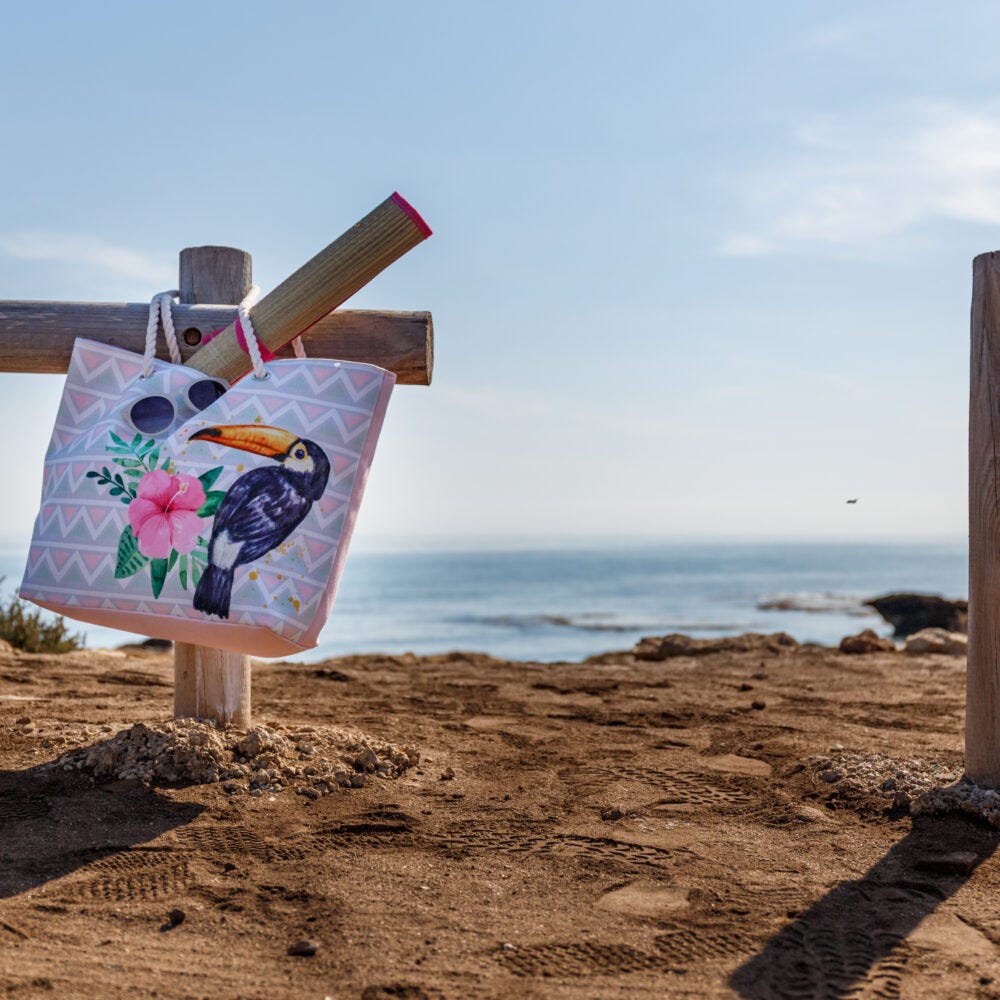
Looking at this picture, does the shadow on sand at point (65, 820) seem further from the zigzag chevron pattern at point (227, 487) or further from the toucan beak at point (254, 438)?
the toucan beak at point (254, 438)

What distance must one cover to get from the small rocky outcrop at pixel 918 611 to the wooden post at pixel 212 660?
716 inches

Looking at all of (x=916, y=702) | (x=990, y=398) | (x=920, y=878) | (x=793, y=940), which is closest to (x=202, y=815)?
(x=793, y=940)

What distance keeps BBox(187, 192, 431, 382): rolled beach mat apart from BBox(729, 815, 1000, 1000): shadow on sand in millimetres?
2605

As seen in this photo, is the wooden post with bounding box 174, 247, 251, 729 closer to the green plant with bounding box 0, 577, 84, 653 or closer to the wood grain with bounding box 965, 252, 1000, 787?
the wood grain with bounding box 965, 252, 1000, 787

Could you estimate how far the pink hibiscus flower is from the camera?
3275mm

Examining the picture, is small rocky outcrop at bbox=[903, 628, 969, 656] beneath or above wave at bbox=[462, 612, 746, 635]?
above

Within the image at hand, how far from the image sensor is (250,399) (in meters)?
3.34

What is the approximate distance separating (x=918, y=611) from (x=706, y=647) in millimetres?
15096

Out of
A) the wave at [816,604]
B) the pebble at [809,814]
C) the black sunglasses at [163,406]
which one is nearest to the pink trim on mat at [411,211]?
the black sunglasses at [163,406]

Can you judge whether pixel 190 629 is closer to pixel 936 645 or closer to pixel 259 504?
pixel 259 504

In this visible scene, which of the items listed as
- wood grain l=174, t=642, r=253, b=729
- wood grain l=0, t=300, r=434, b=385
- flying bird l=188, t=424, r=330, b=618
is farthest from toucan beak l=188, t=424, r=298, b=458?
wood grain l=174, t=642, r=253, b=729

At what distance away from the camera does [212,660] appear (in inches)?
169

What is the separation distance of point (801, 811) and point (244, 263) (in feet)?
10.8

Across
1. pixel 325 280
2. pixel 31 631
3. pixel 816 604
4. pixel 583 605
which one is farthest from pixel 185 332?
pixel 816 604
